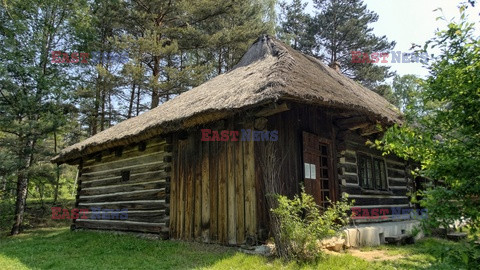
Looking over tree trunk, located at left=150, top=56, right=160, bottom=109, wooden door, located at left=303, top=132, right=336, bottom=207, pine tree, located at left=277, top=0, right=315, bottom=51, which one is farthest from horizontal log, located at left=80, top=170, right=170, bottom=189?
pine tree, located at left=277, top=0, right=315, bottom=51

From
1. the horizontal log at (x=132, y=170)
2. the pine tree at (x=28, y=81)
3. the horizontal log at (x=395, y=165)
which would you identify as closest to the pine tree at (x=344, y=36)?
the horizontal log at (x=395, y=165)

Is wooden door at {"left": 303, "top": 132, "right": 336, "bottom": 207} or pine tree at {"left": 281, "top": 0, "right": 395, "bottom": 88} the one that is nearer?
wooden door at {"left": 303, "top": 132, "right": 336, "bottom": 207}

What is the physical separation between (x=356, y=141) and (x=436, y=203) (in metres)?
6.73

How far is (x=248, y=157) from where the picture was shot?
629cm

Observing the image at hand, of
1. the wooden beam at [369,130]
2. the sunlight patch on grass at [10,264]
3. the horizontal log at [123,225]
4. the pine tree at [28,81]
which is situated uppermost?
the pine tree at [28,81]

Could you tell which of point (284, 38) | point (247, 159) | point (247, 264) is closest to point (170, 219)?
point (247, 159)

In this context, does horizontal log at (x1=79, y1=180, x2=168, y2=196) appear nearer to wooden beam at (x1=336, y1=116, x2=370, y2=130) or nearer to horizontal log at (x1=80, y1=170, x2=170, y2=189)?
horizontal log at (x1=80, y1=170, x2=170, y2=189)

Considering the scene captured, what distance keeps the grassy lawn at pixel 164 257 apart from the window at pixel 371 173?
89.0 inches

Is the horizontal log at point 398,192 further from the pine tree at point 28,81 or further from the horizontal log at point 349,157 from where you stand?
the pine tree at point 28,81

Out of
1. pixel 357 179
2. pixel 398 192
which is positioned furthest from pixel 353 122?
pixel 398 192

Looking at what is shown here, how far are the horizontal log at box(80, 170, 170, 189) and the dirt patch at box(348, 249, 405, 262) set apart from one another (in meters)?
4.40

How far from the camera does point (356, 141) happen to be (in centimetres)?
909

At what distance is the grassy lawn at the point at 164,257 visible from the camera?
192 inches

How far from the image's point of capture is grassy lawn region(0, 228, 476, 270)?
192 inches
